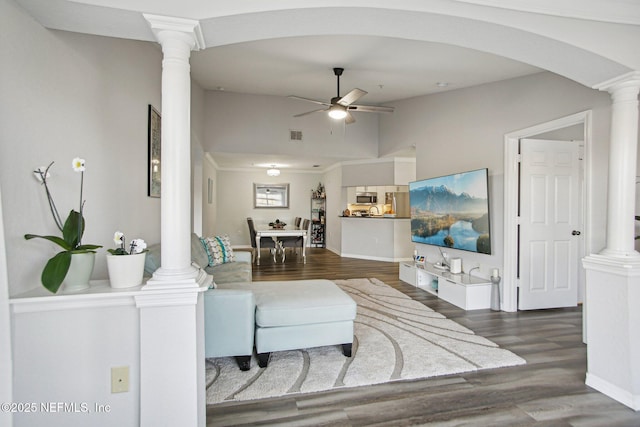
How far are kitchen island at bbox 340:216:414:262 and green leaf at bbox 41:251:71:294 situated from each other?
6524 millimetres

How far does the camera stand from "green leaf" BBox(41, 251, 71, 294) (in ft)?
4.47

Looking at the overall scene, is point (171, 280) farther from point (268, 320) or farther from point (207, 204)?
point (207, 204)

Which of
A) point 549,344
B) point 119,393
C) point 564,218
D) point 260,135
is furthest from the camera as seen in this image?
point 260,135

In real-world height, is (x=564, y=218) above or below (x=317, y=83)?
below

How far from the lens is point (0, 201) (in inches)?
49.8

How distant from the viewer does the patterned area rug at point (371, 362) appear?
2.21 metres

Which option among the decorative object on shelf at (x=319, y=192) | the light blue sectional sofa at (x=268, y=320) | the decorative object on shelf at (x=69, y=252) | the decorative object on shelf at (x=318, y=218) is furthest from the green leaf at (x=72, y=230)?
the decorative object on shelf at (x=319, y=192)

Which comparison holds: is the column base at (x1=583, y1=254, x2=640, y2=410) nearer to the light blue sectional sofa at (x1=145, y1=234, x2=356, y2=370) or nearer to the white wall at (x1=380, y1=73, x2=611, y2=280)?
the white wall at (x1=380, y1=73, x2=611, y2=280)

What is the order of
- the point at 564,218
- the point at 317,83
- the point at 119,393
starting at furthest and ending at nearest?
the point at 317,83 → the point at 564,218 → the point at 119,393

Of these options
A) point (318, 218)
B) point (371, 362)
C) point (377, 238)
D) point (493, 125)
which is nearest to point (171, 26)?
point (371, 362)

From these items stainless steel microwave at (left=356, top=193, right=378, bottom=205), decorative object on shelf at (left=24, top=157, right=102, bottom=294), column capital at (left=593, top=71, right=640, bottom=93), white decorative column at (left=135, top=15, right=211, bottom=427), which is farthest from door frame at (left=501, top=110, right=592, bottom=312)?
stainless steel microwave at (left=356, top=193, right=378, bottom=205)

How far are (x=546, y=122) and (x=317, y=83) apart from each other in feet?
→ 10.2

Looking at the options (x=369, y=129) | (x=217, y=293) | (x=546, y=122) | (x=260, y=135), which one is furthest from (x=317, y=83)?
(x=217, y=293)

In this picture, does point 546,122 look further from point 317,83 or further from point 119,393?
point 119,393
